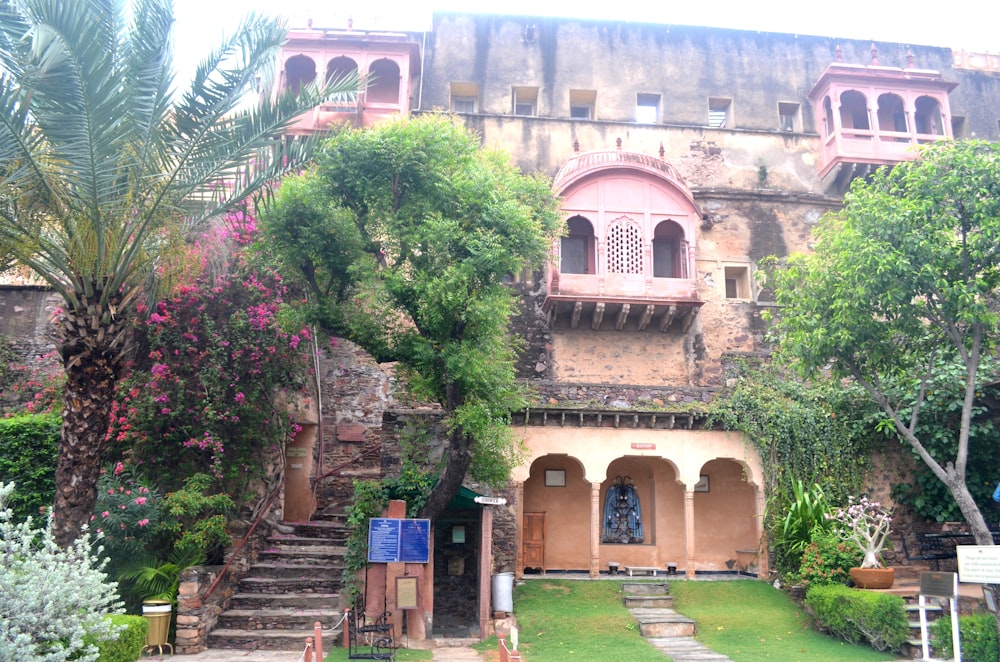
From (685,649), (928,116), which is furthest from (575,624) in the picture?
(928,116)

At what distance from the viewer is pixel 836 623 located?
40.5 ft

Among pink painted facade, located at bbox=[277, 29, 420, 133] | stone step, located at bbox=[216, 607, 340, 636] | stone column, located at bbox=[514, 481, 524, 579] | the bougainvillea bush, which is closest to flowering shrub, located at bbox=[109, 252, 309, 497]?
the bougainvillea bush

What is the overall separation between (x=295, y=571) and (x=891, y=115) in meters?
22.0

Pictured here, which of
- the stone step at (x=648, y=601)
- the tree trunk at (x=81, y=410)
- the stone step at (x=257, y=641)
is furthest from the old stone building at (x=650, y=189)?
the tree trunk at (x=81, y=410)

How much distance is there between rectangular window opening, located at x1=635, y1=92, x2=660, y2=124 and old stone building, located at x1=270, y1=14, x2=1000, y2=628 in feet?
0.22

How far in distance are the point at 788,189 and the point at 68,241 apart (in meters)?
19.6

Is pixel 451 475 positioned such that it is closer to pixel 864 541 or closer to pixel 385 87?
pixel 864 541

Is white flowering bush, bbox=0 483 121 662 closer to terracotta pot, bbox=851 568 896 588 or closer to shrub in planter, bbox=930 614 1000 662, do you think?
shrub in planter, bbox=930 614 1000 662

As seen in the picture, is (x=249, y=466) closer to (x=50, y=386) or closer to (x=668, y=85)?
(x=50, y=386)

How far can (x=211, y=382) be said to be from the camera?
13.4 metres

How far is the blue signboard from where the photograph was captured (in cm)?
1169

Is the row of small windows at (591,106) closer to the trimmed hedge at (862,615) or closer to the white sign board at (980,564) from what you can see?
the trimmed hedge at (862,615)

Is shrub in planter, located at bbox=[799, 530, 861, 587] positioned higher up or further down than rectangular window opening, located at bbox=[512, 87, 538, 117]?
further down

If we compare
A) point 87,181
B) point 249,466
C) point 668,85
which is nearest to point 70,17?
point 87,181
